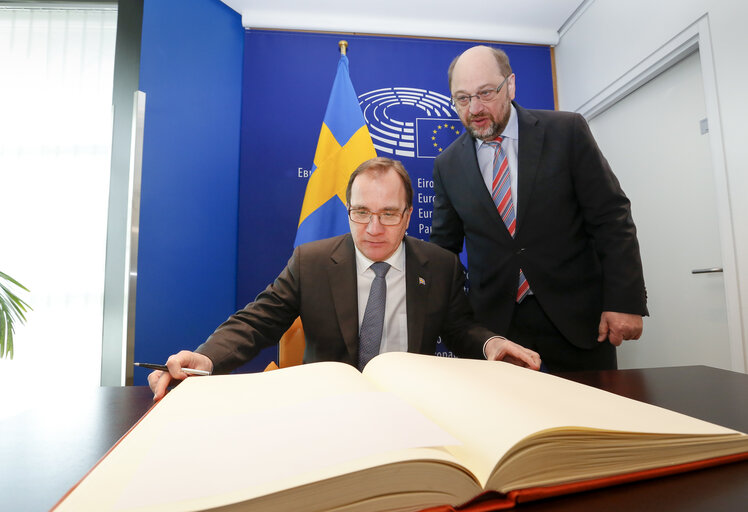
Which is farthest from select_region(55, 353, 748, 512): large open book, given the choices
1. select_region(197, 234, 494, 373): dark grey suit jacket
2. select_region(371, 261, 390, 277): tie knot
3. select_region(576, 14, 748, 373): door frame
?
select_region(576, 14, 748, 373): door frame

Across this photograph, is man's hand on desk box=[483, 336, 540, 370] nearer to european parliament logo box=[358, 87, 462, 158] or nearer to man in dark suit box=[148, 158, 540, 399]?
man in dark suit box=[148, 158, 540, 399]

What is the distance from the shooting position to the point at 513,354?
1.00 m

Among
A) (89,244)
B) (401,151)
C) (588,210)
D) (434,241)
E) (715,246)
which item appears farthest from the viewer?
(401,151)

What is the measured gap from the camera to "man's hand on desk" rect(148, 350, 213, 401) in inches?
32.2

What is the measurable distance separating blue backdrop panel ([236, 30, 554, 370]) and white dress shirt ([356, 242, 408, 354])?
70.5 inches

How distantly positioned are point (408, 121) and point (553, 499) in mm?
3216

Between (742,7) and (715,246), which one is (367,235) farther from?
(742,7)

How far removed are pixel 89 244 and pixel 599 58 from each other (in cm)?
371

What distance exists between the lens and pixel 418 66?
342cm

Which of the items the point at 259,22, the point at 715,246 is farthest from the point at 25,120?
the point at 715,246

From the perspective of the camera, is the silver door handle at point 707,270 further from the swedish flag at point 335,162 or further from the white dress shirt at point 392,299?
the swedish flag at point 335,162

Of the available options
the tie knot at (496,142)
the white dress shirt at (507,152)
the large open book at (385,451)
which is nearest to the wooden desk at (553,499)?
the large open book at (385,451)

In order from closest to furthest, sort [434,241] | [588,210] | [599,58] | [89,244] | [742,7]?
[588,210], [434,241], [742,7], [89,244], [599,58]

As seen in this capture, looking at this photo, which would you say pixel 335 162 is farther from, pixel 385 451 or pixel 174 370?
pixel 385 451
